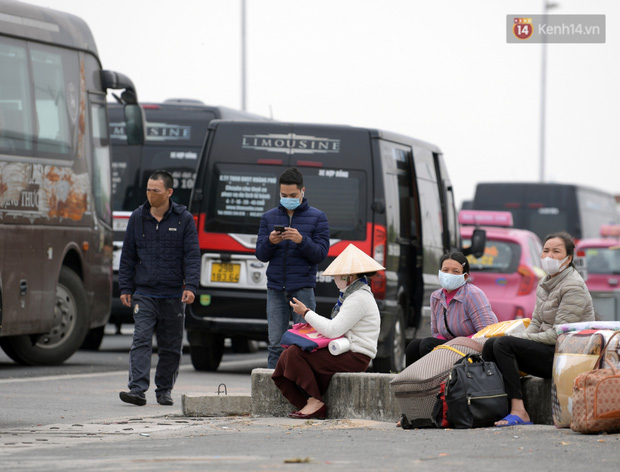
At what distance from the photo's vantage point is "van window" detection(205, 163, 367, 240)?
572 inches

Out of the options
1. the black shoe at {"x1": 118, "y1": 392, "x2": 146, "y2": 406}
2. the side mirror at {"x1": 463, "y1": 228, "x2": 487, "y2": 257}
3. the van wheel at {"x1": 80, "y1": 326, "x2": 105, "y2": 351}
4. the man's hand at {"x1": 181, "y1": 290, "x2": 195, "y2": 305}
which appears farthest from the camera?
the van wheel at {"x1": 80, "y1": 326, "x2": 105, "y2": 351}

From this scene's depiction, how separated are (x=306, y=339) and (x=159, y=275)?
5.67 feet

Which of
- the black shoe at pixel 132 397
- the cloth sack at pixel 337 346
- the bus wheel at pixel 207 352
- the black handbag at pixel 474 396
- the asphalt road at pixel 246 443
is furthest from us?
the bus wheel at pixel 207 352

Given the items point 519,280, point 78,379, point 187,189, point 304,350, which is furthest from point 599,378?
point 187,189

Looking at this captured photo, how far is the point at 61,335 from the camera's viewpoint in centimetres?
1545

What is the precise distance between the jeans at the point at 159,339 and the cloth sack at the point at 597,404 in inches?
156

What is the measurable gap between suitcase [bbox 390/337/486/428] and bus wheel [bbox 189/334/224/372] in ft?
19.8

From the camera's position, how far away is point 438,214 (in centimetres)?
1716

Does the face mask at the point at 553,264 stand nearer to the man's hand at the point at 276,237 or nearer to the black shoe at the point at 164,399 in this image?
the man's hand at the point at 276,237

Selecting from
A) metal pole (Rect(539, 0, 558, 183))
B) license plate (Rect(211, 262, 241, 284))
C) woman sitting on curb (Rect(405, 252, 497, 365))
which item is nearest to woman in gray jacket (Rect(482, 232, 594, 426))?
woman sitting on curb (Rect(405, 252, 497, 365))

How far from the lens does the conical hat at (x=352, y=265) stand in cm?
999

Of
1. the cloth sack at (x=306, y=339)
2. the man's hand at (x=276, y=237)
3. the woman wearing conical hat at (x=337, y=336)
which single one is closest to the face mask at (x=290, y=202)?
the man's hand at (x=276, y=237)

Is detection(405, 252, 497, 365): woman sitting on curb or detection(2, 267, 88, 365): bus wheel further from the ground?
detection(405, 252, 497, 365): woman sitting on curb

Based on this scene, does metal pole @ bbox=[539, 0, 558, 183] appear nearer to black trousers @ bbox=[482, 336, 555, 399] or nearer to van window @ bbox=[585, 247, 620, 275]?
van window @ bbox=[585, 247, 620, 275]
